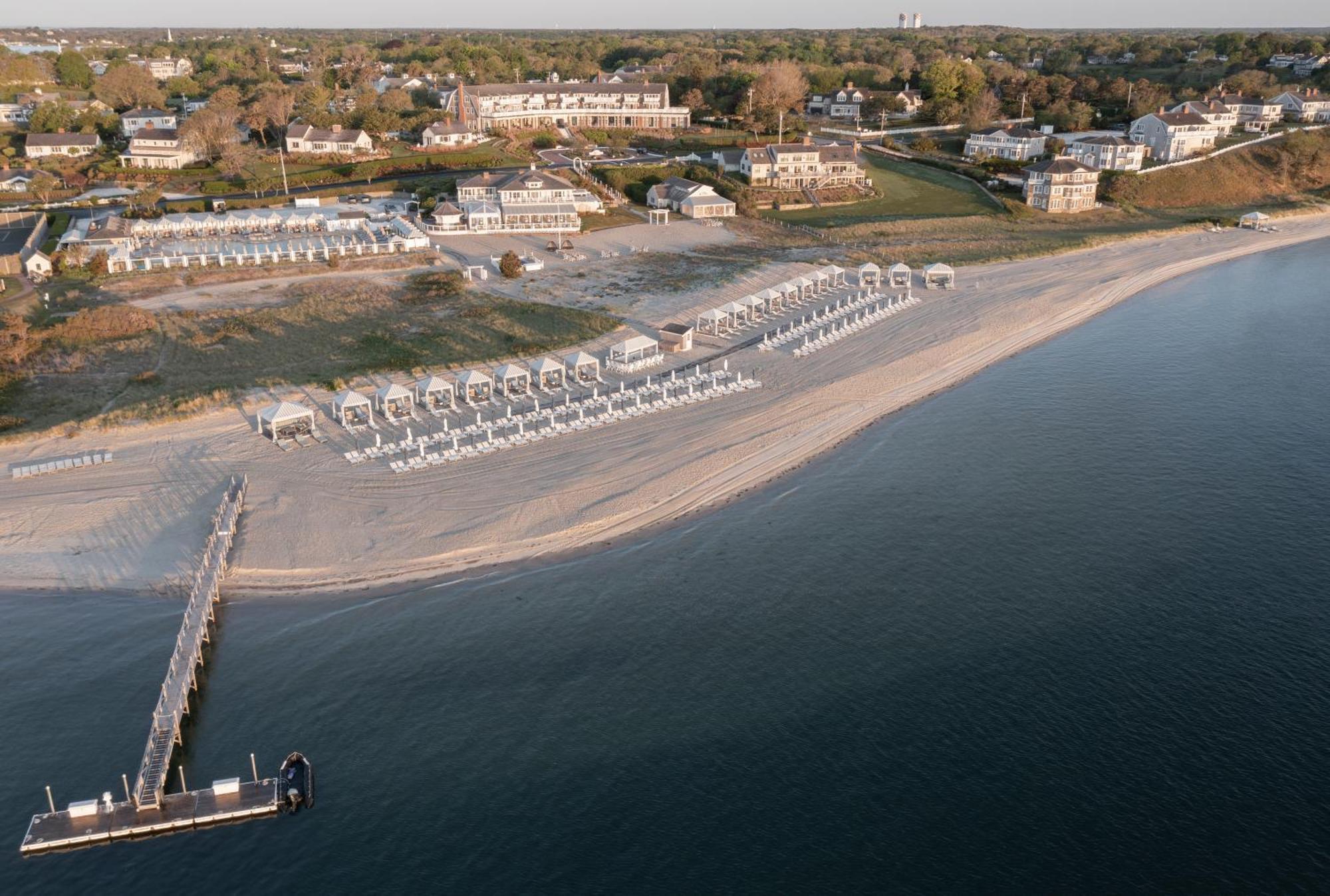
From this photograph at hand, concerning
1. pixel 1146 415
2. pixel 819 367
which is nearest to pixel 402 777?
pixel 819 367

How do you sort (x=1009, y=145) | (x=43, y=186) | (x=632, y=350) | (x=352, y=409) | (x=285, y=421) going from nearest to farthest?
(x=285, y=421) → (x=352, y=409) → (x=632, y=350) → (x=43, y=186) → (x=1009, y=145)

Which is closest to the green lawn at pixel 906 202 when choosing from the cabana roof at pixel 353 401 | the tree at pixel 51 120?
the cabana roof at pixel 353 401

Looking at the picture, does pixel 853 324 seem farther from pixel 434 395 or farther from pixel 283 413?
pixel 283 413

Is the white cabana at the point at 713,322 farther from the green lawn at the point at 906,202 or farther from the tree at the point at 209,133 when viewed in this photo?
the tree at the point at 209,133

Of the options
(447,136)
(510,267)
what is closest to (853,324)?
(510,267)

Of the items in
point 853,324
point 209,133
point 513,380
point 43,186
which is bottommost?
point 513,380

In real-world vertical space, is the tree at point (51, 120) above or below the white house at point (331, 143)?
above

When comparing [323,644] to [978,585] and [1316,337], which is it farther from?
[1316,337]

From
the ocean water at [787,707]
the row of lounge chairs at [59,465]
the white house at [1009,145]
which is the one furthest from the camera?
the white house at [1009,145]
